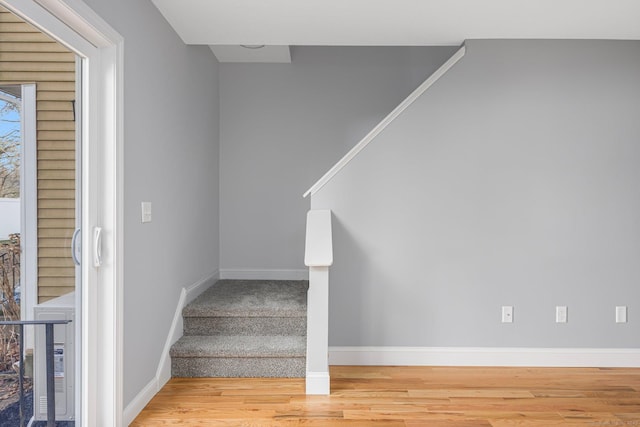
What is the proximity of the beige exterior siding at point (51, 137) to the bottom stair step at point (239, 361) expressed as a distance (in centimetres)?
118

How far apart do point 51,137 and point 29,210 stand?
34 cm

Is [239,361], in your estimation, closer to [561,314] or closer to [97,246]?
[97,246]

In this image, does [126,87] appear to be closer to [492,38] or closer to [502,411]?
[492,38]

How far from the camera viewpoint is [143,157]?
2.49 metres

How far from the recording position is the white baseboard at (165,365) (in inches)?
94.7

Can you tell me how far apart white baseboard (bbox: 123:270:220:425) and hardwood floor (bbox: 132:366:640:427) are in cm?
5

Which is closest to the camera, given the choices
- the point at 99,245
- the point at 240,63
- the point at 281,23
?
the point at 99,245

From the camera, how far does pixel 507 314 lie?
126 inches

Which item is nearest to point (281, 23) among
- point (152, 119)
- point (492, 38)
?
point (152, 119)

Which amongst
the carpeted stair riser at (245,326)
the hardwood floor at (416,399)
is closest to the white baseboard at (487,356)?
the hardwood floor at (416,399)

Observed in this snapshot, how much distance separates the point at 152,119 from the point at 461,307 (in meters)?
2.45

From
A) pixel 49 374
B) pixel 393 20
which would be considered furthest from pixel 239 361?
pixel 393 20

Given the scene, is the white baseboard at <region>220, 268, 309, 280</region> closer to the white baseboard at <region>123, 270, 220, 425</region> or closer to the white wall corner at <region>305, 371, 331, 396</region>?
the white baseboard at <region>123, 270, 220, 425</region>

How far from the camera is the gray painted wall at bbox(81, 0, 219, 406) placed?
91.7 inches
